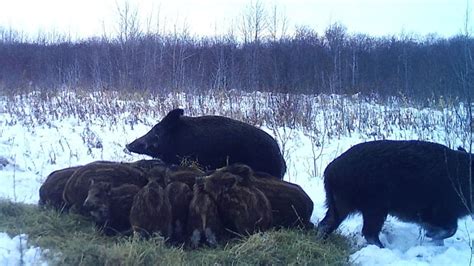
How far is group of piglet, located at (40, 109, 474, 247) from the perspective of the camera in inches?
218

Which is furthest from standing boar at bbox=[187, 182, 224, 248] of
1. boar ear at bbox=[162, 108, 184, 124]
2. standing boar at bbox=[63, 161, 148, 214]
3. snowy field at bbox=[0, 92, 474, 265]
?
boar ear at bbox=[162, 108, 184, 124]

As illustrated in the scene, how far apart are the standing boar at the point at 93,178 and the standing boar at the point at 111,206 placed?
0.21 metres

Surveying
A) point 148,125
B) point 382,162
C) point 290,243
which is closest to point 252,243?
point 290,243

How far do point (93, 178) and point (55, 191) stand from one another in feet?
2.28

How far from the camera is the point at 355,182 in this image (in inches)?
229

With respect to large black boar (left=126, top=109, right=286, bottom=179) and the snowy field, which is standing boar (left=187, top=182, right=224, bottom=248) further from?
large black boar (left=126, top=109, right=286, bottom=179)

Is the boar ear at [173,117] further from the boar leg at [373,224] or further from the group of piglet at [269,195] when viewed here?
the boar leg at [373,224]

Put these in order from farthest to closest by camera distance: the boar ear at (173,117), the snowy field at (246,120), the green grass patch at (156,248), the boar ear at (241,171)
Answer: the boar ear at (173,117) → the boar ear at (241,171) → the snowy field at (246,120) → the green grass patch at (156,248)

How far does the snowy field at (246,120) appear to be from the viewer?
5.52 metres

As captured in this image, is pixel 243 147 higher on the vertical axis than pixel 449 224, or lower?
higher

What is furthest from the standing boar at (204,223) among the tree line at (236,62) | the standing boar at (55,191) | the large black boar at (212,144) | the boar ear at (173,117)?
the tree line at (236,62)

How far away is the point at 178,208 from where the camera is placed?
5.59 m

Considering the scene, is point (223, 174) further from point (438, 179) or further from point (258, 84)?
point (258, 84)

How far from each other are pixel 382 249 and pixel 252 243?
1323 millimetres
